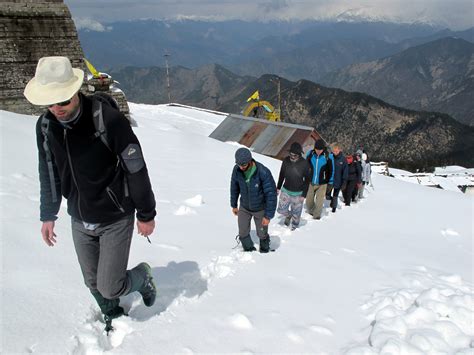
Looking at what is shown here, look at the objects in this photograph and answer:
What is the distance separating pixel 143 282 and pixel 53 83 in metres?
2.06

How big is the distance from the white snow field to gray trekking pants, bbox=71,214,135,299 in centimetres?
54

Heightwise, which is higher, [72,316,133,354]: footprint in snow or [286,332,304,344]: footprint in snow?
[72,316,133,354]: footprint in snow

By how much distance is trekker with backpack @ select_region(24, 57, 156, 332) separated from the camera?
277cm

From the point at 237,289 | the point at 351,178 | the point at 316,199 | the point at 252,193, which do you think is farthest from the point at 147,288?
the point at 351,178

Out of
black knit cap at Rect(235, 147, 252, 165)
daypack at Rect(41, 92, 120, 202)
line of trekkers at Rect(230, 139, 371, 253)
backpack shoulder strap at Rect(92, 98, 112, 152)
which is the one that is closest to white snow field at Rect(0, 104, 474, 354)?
line of trekkers at Rect(230, 139, 371, 253)

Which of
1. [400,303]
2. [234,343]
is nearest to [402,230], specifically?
[400,303]

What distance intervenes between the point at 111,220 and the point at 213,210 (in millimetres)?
5703

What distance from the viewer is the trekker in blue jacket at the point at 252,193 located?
558 cm

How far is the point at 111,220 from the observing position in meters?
3.19

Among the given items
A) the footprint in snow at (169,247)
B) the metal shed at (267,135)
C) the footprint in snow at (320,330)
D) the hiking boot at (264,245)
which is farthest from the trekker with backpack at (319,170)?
the metal shed at (267,135)

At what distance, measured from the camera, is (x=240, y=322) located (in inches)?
157

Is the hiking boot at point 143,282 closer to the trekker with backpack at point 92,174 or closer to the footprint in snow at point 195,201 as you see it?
the trekker with backpack at point 92,174

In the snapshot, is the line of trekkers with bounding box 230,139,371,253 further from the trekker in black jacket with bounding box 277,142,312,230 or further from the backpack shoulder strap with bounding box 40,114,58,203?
the backpack shoulder strap with bounding box 40,114,58,203

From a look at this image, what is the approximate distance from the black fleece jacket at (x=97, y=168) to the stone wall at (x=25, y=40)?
49.1 ft
